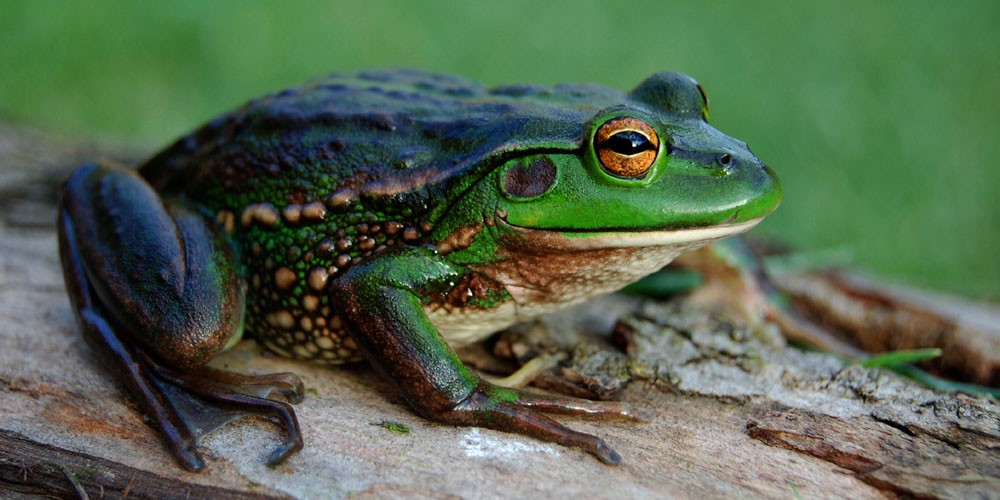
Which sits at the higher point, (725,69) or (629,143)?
(725,69)

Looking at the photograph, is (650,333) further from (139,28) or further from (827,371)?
(139,28)

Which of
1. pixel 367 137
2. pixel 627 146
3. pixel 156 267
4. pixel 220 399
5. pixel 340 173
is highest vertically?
pixel 627 146

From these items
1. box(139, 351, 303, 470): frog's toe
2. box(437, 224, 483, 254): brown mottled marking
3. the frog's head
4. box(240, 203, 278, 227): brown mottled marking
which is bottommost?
box(139, 351, 303, 470): frog's toe

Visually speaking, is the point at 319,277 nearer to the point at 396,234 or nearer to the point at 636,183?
the point at 396,234

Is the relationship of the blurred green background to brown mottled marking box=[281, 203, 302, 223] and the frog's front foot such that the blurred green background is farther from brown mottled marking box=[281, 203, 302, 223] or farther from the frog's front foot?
the frog's front foot

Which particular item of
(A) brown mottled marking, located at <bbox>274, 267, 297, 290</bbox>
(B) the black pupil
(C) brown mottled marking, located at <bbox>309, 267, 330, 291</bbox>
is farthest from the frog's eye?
(A) brown mottled marking, located at <bbox>274, 267, 297, 290</bbox>

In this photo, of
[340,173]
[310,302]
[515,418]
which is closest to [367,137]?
[340,173]
